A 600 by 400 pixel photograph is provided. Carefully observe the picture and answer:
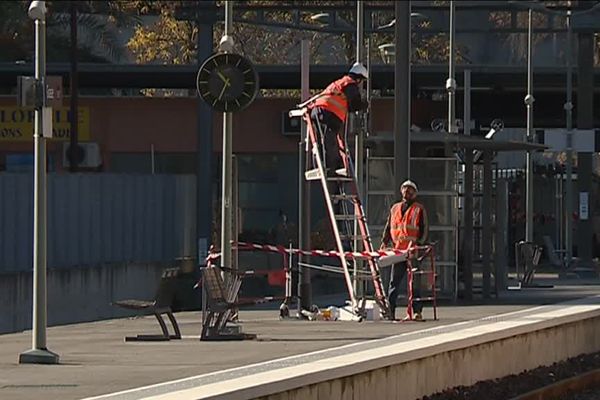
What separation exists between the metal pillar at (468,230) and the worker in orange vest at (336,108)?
5.27 meters

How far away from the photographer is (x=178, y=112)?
52.0 metres

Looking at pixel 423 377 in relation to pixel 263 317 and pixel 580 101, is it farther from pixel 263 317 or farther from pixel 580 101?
pixel 580 101

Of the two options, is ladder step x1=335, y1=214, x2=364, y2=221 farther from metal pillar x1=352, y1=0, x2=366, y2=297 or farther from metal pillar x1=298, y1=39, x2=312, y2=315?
metal pillar x1=298, y1=39, x2=312, y2=315

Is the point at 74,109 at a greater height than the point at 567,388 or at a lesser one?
greater

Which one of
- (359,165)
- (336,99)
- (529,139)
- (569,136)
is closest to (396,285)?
(336,99)

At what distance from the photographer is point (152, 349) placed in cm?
1767

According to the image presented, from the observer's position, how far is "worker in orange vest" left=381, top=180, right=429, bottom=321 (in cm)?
2247

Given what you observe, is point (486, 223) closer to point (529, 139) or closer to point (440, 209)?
point (440, 209)

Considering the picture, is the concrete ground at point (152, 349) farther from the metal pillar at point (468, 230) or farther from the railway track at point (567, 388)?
the railway track at point (567, 388)

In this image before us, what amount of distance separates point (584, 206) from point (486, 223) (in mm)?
15391

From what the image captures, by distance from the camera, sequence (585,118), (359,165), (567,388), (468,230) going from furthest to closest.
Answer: (585,118) < (468,230) < (359,165) < (567,388)

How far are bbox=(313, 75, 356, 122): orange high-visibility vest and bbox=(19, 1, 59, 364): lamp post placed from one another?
7088 mm

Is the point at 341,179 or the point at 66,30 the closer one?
the point at 341,179

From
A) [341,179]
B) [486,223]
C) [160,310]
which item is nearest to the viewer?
[160,310]
